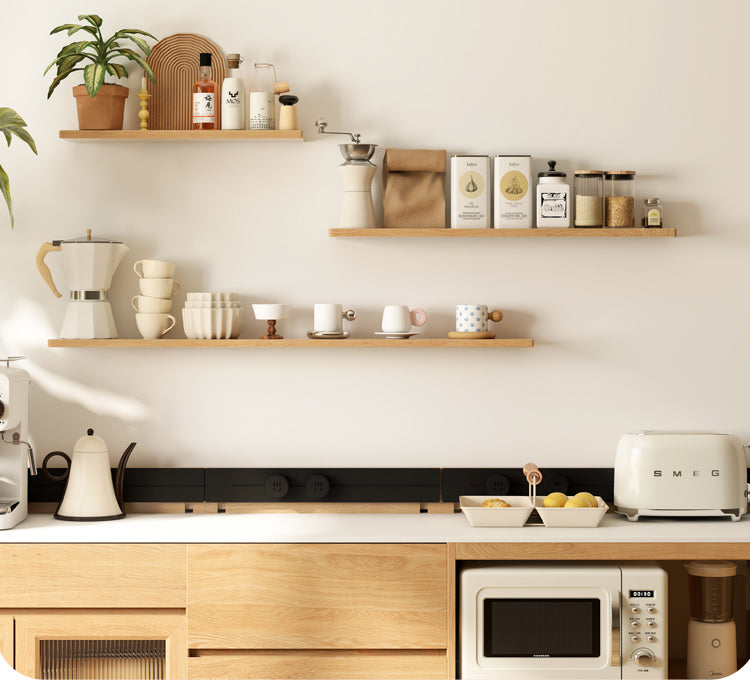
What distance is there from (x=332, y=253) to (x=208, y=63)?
68 cm

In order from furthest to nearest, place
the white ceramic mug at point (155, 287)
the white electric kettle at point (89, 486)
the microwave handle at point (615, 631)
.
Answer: the white ceramic mug at point (155, 287) → the white electric kettle at point (89, 486) → the microwave handle at point (615, 631)

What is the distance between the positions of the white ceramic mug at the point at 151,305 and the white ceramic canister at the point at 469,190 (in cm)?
92

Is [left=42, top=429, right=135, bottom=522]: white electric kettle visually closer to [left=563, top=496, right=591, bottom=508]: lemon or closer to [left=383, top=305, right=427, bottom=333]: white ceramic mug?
[left=383, top=305, right=427, bottom=333]: white ceramic mug

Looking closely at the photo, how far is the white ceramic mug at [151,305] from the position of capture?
8.82 feet

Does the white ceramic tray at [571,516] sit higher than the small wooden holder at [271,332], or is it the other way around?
the small wooden holder at [271,332]

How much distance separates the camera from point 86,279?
105 inches

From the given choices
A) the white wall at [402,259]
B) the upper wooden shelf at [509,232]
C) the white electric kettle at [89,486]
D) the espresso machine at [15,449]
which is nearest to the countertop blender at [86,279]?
the white wall at [402,259]

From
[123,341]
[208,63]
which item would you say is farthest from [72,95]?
[123,341]

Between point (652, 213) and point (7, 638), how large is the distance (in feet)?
7.24

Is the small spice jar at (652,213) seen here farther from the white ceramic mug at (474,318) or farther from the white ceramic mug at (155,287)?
the white ceramic mug at (155,287)

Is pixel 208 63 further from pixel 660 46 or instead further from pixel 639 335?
pixel 639 335

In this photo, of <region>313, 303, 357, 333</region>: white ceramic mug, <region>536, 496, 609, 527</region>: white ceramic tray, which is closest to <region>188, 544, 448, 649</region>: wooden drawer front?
<region>536, 496, 609, 527</region>: white ceramic tray

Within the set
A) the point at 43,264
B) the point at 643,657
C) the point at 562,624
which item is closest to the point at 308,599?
the point at 562,624

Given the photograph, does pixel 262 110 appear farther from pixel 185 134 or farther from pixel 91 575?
pixel 91 575
